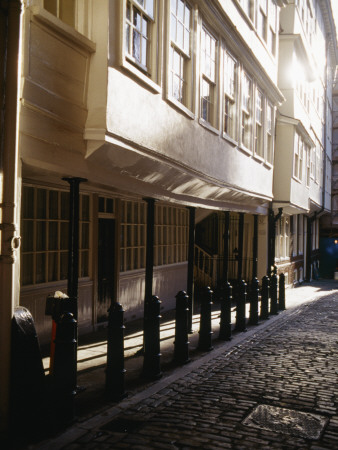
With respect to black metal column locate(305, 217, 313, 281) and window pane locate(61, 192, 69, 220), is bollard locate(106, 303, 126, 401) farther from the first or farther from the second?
black metal column locate(305, 217, 313, 281)

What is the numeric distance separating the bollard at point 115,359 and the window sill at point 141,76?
298 cm

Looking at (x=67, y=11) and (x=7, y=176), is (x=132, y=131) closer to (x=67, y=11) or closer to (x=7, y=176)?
(x=67, y=11)

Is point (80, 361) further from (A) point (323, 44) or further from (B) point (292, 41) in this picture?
(A) point (323, 44)

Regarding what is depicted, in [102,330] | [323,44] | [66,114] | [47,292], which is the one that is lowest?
[102,330]

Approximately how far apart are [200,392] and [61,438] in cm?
206

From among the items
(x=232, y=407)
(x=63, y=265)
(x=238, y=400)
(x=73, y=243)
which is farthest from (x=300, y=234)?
(x=232, y=407)

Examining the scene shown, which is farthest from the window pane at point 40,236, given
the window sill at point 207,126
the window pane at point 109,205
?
the window sill at point 207,126

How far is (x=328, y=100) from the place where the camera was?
107ft

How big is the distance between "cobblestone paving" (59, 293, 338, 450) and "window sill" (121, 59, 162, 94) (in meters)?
4.00

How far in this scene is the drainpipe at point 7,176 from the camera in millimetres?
4379

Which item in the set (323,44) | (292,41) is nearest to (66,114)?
(292,41)

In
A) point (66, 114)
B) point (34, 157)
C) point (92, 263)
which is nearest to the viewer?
point (34, 157)

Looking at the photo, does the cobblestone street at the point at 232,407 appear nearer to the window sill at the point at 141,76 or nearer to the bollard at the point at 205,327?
the bollard at the point at 205,327

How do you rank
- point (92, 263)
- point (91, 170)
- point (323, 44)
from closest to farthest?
point (91, 170), point (92, 263), point (323, 44)
